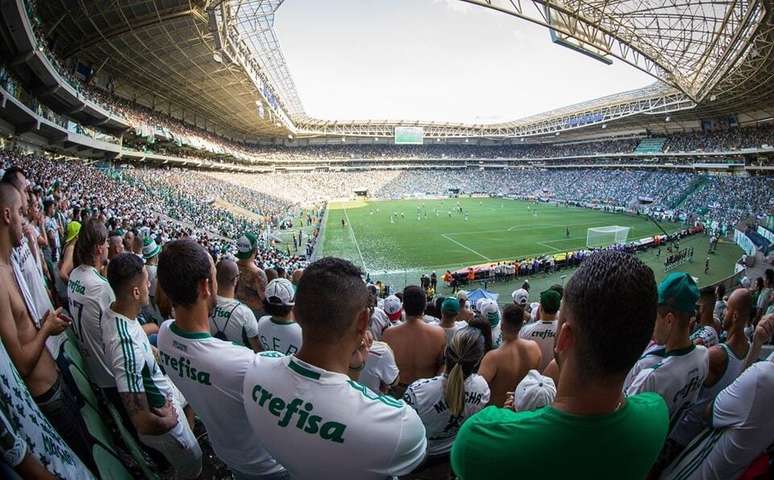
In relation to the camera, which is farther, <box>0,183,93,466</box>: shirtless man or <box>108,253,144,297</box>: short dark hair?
<box>108,253,144,297</box>: short dark hair

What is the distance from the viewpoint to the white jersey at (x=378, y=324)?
560 centimetres

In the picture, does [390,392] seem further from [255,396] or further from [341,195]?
[341,195]

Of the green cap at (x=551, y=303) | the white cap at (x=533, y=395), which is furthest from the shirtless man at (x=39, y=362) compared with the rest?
the green cap at (x=551, y=303)

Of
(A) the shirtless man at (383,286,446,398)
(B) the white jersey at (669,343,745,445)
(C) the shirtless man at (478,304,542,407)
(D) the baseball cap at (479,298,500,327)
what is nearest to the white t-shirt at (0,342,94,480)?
(A) the shirtless man at (383,286,446,398)

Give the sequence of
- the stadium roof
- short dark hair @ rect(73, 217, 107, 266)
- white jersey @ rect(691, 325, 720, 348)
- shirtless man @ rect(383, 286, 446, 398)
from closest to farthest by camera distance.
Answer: short dark hair @ rect(73, 217, 107, 266) → white jersey @ rect(691, 325, 720, 348) → shirtless man @ rect(383, 286, 446, 398) → the stadium roof

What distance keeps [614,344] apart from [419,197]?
70.3 m

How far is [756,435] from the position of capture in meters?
2.43

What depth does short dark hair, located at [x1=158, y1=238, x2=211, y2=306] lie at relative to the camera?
8.13 feet

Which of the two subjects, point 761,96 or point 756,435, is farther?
point 761,96

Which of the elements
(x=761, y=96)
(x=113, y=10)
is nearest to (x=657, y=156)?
(x=761, y=96)

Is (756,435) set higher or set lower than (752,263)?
higher

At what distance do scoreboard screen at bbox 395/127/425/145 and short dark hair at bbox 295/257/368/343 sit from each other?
3139 inches

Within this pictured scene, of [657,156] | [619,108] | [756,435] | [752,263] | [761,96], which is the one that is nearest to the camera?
[756,435]

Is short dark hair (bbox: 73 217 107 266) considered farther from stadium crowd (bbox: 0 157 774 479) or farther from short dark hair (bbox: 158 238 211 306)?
short dark hair (bbox: 158 238 211 306)
